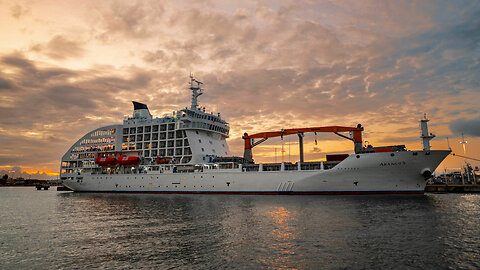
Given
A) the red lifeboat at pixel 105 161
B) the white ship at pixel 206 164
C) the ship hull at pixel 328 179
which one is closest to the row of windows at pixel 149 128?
the white ship at pixel 206 164

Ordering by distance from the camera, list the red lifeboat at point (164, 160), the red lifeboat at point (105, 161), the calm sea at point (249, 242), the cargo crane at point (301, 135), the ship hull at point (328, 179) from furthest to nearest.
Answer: the red lifeboat at point (105, 161) < the red lifeboat at point (164, 160) < the cargo crane at point (301, 135) < the ship hull at point (328, 179) < the calm sea at point (249, 242)

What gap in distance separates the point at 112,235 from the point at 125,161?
1555 inches

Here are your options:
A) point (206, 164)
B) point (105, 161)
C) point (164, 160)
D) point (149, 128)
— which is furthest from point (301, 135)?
point (105, 161)

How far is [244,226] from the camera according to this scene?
17.3 metres

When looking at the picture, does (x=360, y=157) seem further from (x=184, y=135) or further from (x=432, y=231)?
(x=184, y=135)

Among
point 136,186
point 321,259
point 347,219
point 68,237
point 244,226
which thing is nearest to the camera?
point 321,259

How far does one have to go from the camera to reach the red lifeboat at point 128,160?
51438mm

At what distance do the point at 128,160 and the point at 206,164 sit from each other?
17.8 metres

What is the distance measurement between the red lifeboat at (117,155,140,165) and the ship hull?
4.58 m

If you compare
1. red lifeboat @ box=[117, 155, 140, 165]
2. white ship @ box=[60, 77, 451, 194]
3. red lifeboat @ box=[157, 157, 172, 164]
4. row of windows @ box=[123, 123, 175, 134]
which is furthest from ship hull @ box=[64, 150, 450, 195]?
row of windows @ box=[123, 123, 175, 134]

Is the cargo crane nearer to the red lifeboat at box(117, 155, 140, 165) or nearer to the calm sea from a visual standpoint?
the calm sea

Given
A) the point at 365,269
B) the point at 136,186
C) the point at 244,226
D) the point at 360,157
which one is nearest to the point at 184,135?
the point at 136,186

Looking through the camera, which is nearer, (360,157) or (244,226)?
(244,226)

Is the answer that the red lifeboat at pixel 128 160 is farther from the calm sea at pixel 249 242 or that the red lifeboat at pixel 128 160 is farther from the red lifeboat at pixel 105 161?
the calm sea at pixel 249 242
